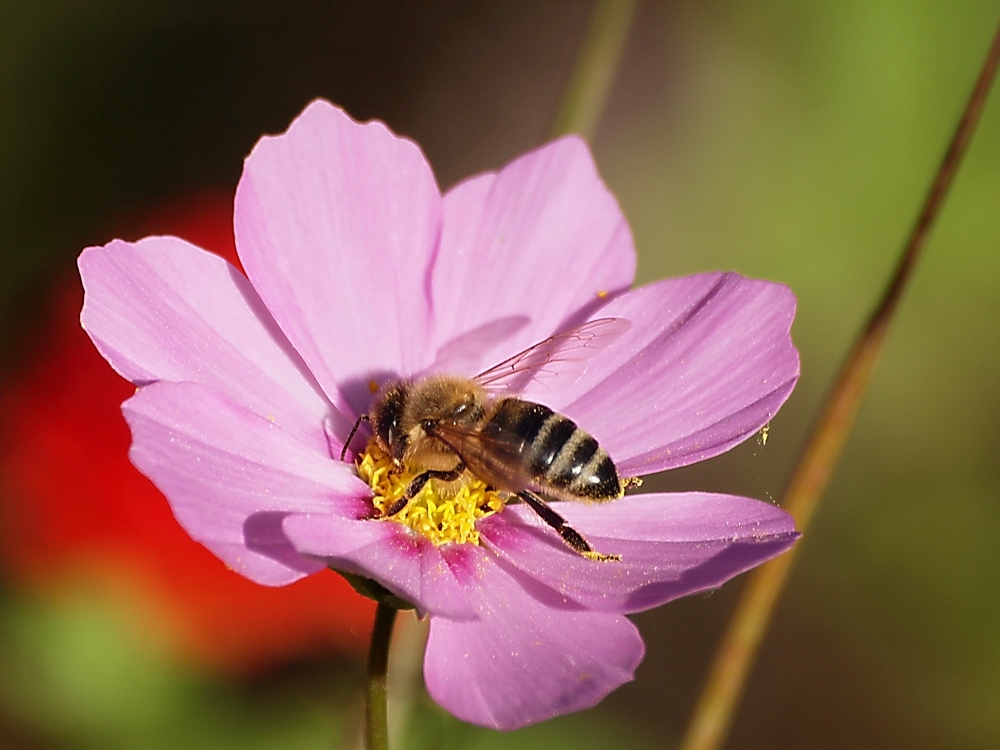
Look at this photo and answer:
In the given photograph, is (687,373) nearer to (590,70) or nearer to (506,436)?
(506,436)

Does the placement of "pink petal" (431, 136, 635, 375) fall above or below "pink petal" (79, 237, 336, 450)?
above

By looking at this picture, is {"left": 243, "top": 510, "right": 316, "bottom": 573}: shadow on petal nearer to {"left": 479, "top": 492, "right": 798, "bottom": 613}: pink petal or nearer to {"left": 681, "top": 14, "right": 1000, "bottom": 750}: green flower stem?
{"left": 479, "top": 492, "right": 798, "bottom": 613}: pink petal

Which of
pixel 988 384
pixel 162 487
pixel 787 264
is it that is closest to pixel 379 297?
pixel 162 487

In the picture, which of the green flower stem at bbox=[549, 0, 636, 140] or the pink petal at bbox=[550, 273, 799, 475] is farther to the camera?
the green flower stem at bbox=[549, 0, 636, 140]

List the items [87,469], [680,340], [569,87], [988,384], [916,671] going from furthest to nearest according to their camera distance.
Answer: [988,384]
[916,671]
[87,469]
[569,87]
[680,340]

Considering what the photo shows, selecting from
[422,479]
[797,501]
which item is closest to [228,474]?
[422,479]

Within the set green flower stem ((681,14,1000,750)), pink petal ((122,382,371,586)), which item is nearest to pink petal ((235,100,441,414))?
pink petal ((122,382,371,586))

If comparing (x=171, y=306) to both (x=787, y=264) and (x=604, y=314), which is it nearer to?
(x=604, y=314)

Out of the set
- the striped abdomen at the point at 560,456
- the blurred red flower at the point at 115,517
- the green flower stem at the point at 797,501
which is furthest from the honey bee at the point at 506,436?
the blurred red flower at the point at 115,517
